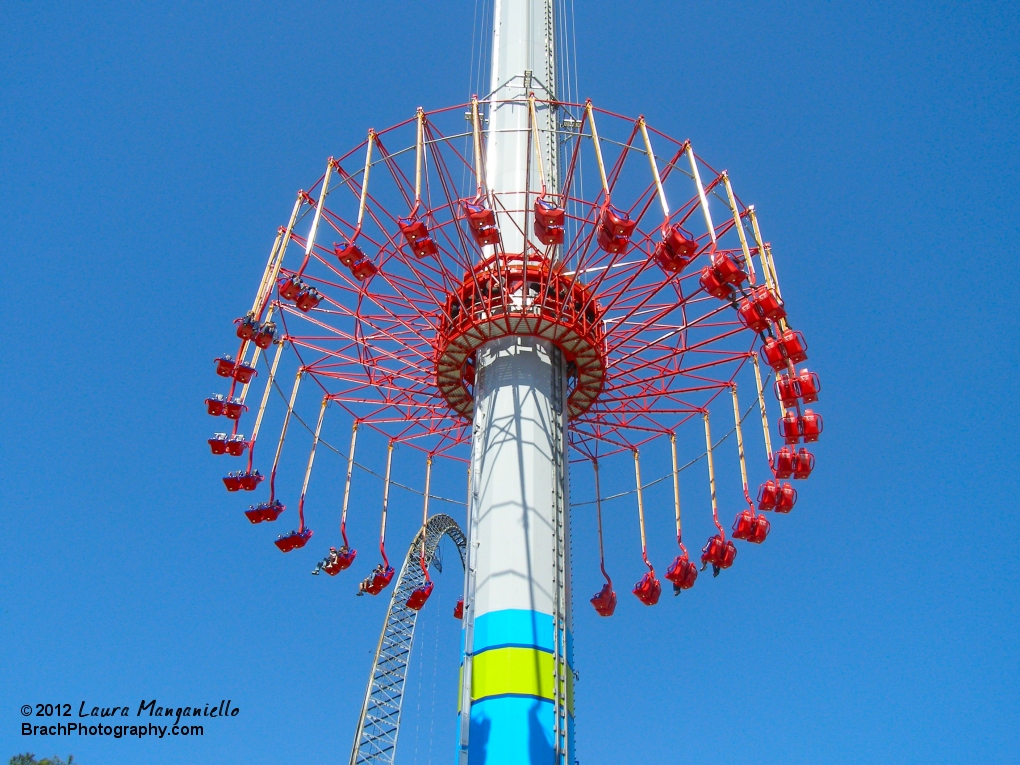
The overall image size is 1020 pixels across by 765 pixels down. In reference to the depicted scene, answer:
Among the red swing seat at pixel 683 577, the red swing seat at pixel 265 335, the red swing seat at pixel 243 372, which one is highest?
the red swing seat at pixel 265 335

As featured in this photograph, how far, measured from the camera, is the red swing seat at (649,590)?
128ft

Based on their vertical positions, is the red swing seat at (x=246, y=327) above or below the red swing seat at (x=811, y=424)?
above

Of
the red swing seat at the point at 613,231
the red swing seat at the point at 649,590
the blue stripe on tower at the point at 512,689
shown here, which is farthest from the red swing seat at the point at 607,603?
the red swing seat at the point at 613,231

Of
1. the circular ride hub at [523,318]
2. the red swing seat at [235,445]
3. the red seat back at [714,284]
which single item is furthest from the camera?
the red swing seat at [235,445]

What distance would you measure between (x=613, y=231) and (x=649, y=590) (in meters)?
15.7

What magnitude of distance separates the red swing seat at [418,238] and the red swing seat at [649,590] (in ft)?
→ 52.9

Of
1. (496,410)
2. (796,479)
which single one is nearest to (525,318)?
(496,410)

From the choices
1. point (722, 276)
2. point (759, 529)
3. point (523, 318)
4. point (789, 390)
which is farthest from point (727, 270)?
point (759, 529)

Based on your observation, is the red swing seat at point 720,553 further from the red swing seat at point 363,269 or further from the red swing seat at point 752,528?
the red swing seat at point 363,269

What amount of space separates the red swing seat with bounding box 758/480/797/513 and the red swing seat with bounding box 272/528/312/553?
18.1 meters

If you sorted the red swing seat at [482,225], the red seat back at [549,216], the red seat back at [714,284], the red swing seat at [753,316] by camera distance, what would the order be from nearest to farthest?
the red seat back at [549,216] → the red swing seat at [482,225] → the red seat back at [714,284] → the red swing seat at [753,316]

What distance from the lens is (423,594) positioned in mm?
39250

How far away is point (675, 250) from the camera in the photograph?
31641 millimetres

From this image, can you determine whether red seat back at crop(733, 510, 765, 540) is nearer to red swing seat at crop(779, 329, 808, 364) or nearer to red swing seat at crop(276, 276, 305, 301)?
red swing seat at crop(779, 329, 808, 364)
